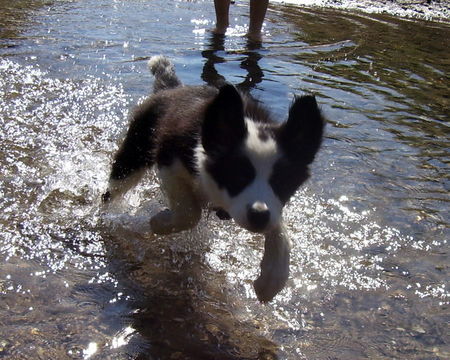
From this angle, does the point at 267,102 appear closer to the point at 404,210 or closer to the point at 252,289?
the point at 404,210

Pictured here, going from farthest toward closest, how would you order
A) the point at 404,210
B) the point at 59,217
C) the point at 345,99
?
the point at 345,99, the point at 404,210, the point at 59,217

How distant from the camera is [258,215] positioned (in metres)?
2.96

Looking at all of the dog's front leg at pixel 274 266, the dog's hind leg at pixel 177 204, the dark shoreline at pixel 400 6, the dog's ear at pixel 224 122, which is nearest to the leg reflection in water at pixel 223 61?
the dog's hind leg at pixel 177 204

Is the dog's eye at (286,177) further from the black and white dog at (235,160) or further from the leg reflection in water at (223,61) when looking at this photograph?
the leg reflection in water at (223,61)

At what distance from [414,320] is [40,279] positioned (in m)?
2.02

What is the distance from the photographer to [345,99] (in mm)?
6734

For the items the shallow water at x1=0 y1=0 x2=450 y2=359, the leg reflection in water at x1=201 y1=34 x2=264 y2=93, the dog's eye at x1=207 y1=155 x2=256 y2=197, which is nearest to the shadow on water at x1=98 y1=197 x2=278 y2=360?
the shallow water at x1=0 y1=0 x2=450 y2=359

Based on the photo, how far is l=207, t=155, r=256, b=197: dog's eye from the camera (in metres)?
3.22

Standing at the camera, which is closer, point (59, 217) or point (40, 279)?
point (40, 279)

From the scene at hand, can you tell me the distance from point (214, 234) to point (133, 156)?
81 cm

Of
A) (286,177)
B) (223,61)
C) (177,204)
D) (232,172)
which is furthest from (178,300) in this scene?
(223,61)

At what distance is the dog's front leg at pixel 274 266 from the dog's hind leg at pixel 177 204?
57 cm

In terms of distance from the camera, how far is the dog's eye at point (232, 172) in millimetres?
3221

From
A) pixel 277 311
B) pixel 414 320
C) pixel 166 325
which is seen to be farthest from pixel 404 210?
pixel 166 325
